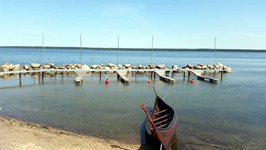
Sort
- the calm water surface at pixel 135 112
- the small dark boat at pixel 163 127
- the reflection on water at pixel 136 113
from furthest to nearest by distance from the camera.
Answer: the calm water surface at pixel 135 112, the reflection on water at pixel 136 113, the small dark boat at pixel 163 127

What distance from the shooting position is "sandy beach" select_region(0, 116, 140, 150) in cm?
967

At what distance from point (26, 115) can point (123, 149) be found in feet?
28.0

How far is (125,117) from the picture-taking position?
15.1 meters

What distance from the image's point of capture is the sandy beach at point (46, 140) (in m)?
9.67

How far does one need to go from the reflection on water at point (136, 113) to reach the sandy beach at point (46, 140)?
3.46ft

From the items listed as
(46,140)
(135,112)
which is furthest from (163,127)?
(135,112)

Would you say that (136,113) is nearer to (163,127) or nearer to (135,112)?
(135,112)

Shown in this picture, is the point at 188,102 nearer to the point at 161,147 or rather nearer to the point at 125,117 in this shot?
the point at 125,117

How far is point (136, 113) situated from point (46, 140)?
7134 millimetres

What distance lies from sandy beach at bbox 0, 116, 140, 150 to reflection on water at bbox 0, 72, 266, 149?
1.06 metres

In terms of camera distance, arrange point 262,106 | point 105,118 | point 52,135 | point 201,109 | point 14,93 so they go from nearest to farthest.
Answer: point 52,135
point 105,118
point 201,109
point 262,106
point 14,93

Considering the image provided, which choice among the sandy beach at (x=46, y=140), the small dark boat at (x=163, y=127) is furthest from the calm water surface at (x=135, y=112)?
the small dark boat at (x=163, y=127)

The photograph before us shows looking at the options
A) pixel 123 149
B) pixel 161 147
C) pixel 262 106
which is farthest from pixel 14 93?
pixel 262 106

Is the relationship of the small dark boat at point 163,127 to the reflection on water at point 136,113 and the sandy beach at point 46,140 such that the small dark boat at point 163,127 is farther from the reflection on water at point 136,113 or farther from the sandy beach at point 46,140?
the sandy beach at point 46,140
